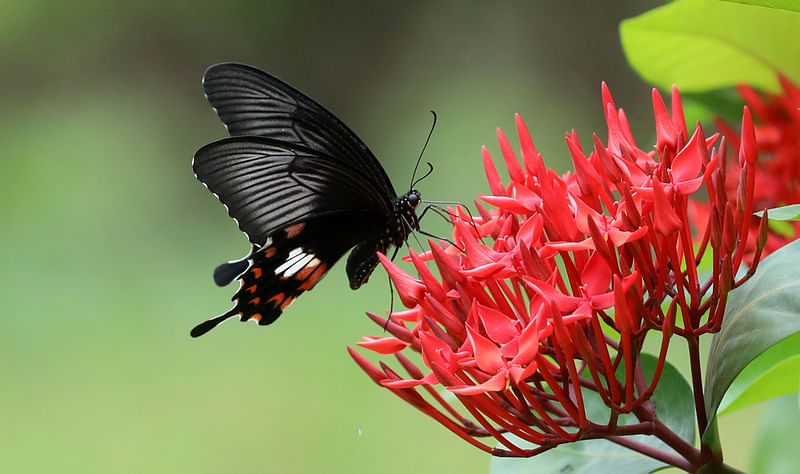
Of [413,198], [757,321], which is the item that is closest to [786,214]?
[757,321]

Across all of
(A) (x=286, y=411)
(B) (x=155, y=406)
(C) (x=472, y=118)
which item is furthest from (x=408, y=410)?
(C) (x=472, y=118)

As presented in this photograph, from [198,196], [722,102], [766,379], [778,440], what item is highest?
[722,102]

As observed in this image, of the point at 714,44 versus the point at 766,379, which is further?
the point at 714,44

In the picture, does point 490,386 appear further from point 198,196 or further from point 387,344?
point 198,196

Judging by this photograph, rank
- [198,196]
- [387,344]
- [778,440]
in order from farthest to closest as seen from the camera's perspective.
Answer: [198,196] → [778,440] → [387,344]

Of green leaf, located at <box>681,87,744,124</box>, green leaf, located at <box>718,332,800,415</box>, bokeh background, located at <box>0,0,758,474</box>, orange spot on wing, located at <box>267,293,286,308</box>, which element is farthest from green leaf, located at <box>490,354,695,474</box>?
bokeh background, located at <box>0,0,758,474</box>

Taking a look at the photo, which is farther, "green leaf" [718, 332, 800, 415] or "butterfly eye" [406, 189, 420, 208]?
"butterfly eye" [406, 189, 420, 208]

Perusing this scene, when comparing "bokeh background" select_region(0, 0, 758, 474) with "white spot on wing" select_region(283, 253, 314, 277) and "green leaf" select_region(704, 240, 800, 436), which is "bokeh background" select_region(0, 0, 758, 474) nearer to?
"white spot on wing" select_region(283, 253, 314, 277)
